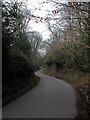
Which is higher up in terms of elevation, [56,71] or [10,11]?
[10,11]

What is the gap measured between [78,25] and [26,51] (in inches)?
747

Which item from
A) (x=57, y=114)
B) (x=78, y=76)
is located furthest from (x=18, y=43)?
(x=57, y=114)

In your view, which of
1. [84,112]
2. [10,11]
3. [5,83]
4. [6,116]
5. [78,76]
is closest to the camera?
A: [6,116]

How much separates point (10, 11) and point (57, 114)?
12.9 m

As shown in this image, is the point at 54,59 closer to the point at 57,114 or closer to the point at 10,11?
the point at 10,11

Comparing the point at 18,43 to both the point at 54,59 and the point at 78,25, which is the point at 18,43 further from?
the point at 54,59

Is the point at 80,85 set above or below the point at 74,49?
below

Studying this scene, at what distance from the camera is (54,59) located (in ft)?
192

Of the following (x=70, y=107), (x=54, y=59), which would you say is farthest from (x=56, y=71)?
(x=70, y=107)

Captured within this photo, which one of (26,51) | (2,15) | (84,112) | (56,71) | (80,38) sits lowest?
(56,71)

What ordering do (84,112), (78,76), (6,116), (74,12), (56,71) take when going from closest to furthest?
(6,116)
(84,112)
(74,12)
(78,76)
(56,71)

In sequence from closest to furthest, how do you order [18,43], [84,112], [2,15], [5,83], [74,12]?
1. [84,112]
2. [74,12]
3. [5,83]
4. [2,15]
5. [18,43]

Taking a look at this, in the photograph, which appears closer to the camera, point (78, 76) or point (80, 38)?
point (80, 38)

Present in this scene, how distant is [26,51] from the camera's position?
1556 inches
